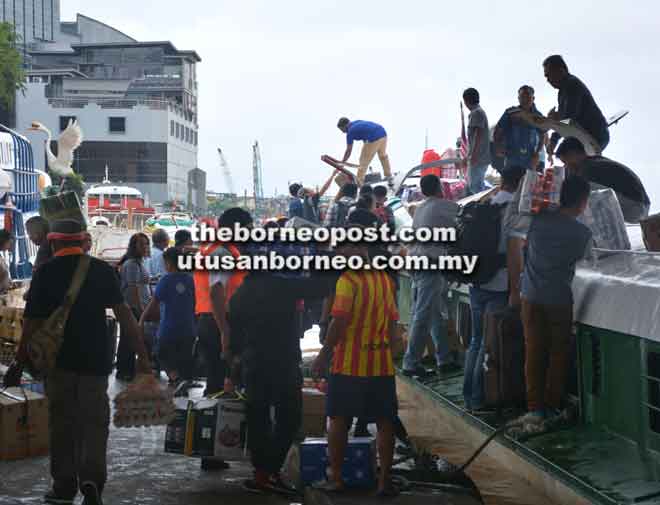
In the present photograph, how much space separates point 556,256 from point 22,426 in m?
4.55

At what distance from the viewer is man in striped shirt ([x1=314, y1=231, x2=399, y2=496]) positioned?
7.43m

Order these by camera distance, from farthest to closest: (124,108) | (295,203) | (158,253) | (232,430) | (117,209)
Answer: (124,108)
(117,209)
(295,203)
(158,253)
(232,430)

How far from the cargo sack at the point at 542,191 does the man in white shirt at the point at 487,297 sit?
774 mm

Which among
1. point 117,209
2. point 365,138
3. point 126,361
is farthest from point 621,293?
point 117,209

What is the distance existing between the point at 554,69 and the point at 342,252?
3435 mm

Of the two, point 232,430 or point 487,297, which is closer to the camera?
point 232,430

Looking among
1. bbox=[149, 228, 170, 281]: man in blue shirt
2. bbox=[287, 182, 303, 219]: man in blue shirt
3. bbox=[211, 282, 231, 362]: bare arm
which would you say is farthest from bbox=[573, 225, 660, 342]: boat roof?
bbox=[287, 182, 303, 219]: man in blue shirt

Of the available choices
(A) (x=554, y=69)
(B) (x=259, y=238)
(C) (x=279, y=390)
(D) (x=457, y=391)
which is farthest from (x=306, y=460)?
(A) (x=554, y=69)

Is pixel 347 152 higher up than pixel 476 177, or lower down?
higher up

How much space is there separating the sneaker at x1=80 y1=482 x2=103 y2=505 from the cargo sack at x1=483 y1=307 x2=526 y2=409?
318 centimetres

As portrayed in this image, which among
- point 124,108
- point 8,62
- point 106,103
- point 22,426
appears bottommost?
point 22,426

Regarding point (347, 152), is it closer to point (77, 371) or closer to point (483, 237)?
point (483, 237)

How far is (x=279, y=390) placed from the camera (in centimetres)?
782

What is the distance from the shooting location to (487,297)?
8.82 m
